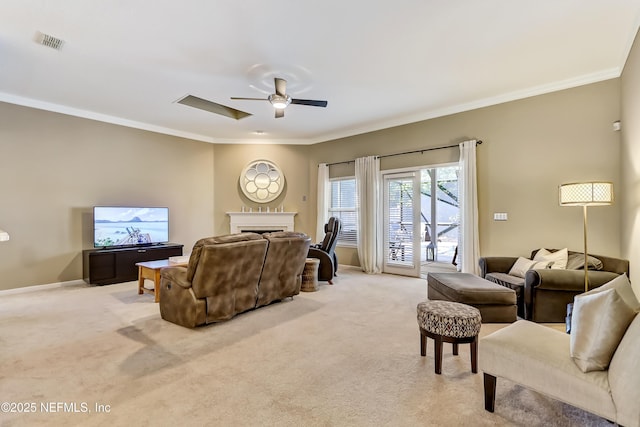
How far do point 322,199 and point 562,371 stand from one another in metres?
5.86

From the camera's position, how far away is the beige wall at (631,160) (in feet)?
10.2

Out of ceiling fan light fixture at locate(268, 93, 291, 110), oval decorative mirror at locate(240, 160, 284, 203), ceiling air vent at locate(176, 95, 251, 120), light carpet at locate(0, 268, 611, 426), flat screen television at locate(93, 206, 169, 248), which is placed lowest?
light carpet at locate(0, 268, 611, 426)

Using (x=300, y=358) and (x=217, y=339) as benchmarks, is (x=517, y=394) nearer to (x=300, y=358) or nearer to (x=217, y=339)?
(x=300, y=358)

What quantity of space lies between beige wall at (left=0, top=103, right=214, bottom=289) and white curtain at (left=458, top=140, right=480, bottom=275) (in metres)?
Result: 5.71

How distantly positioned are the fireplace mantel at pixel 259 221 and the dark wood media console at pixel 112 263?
Answer: 1.96 metres

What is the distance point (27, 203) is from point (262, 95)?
4061 millimetres

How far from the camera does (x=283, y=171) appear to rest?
765 cm

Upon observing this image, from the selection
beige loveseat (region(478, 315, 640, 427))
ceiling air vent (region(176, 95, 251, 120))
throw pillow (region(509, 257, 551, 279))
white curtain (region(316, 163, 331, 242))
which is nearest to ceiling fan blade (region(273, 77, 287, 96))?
ceiling air vent (region(176, 95, 251, 120))

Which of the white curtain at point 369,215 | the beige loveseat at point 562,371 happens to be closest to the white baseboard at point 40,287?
the white curtain at point 369,215

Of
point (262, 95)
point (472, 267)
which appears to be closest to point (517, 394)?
point (472, 267)

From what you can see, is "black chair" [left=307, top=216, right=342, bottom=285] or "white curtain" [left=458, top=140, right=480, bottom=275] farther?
"black chair" [left=307, top=216, right=342, bottom=285]

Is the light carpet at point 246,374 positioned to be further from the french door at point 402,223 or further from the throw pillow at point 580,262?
the french door at point 402,223

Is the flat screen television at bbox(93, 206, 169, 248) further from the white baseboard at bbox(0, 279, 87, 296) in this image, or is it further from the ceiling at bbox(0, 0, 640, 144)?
the ceiling at bbox(0, 0, 640, 144)

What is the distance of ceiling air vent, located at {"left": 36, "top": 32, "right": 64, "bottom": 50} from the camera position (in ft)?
10.4
